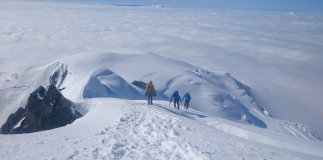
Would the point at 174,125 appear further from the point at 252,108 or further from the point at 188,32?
the point at 188,32

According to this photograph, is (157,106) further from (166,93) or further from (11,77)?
(11,77)

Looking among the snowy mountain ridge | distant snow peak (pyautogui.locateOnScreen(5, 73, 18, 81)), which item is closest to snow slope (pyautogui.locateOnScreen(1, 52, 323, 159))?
the snowy mountain ridge

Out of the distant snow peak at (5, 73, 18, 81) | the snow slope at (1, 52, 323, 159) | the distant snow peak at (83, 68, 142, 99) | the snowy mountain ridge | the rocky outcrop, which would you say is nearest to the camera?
the snow slope at (1, 52, 323, 159)

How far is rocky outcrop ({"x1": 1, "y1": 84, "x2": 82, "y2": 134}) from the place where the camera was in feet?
49.6

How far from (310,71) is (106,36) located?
238ft

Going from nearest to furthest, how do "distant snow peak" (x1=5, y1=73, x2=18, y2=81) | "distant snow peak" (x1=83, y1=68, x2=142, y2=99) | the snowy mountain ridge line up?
"distant snow peak" (x1=83, y1=68, x2=142, y2=99) → the snowy mountain ridge → "distant snow peak" (x1=5, y1=73, x2=18, y2=81)

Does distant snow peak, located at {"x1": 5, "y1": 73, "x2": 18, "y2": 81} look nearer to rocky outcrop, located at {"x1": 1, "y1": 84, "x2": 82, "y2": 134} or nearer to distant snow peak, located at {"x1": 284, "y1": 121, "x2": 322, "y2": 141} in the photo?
rocky outcrop, located at {"x1": 1, "y1": 84, "x2": 82, "y2": 134}

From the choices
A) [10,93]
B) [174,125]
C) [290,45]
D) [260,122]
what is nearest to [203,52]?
[290,45]

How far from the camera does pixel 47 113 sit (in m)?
15.4

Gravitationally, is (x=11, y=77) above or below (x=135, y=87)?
below

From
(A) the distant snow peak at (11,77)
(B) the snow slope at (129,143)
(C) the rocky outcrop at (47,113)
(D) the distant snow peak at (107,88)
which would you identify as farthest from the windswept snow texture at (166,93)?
(C) the rocky outcrop at (47,113)

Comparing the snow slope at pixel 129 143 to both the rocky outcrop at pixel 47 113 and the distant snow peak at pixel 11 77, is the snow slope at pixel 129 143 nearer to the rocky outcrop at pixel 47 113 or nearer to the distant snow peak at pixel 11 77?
the rocky outcrop at pixel 47 113

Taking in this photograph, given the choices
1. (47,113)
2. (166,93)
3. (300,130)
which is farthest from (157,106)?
(300,130)

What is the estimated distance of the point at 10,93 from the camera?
34906 millimetres
